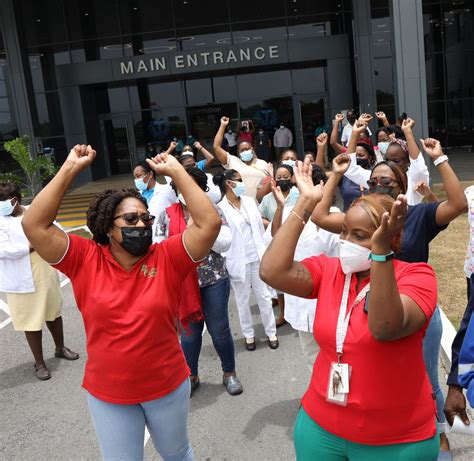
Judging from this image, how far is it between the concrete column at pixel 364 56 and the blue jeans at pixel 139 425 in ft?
59.7

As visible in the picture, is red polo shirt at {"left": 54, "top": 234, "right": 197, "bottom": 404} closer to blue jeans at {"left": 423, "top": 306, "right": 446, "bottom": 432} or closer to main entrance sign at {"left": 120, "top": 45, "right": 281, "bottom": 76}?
blue jeans at {"left": 423, "top": 306, "right": 446, "bottom": 432}

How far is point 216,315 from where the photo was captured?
457 cm

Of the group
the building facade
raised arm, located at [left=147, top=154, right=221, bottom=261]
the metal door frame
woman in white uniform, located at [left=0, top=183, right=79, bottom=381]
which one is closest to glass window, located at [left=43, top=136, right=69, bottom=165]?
the building facade

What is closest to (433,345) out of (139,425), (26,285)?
(139,425)

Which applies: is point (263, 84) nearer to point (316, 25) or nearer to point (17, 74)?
point (316, 25)

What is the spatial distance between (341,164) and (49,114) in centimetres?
2117

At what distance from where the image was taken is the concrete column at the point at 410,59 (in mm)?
13133

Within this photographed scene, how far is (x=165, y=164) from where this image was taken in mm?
2855

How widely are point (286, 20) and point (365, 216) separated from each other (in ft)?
68.3

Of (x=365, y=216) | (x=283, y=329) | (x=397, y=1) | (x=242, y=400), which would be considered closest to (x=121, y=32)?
(x=397, y=1)

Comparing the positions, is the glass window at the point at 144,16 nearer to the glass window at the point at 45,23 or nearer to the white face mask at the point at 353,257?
the glass window at the point at 45,23

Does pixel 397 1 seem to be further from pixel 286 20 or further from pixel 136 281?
pixel 136 281

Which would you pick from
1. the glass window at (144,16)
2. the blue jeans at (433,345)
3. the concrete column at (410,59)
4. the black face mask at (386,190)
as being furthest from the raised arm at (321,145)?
the glass window at (144,16)

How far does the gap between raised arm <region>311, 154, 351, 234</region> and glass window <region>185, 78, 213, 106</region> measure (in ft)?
65.9
